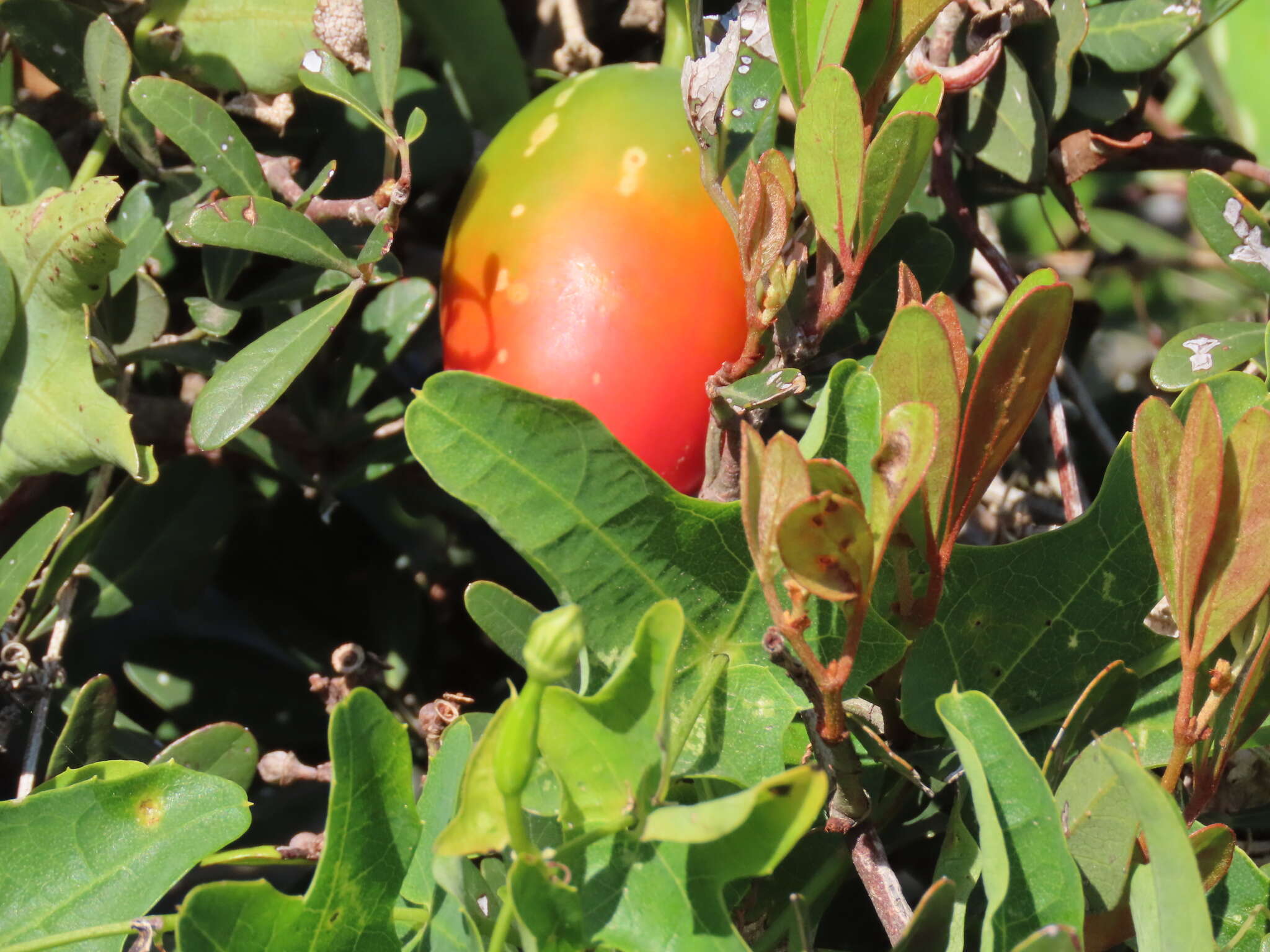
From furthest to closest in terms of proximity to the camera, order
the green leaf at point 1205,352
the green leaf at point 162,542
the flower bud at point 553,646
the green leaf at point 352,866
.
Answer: the green leaf at point 162,542 < the green leaf at point 1205,352 < the green leaf at point 352,866 < the flower bud at point 553,646

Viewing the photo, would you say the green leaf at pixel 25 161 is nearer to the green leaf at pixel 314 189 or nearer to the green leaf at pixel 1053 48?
the green leaf at pixel 314 189

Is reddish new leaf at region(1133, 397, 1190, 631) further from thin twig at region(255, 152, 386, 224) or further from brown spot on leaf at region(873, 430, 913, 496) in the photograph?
thin twig at region(255, 152, 386, 224)

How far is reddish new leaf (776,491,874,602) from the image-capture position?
0.44 metres

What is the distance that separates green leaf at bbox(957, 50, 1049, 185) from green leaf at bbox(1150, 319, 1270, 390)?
0.56 feet

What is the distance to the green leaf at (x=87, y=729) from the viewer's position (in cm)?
68

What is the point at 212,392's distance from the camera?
26.6 inches

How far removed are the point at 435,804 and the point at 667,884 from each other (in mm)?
130

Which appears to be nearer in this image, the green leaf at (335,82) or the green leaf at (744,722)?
the green leaf at (744,722)

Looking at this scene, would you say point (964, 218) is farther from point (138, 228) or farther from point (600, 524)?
point (138, 228)

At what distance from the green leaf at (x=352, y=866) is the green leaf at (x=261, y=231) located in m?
0.31

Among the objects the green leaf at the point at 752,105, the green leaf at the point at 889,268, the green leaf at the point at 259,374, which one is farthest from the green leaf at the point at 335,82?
the green leaf at the point at 889,268

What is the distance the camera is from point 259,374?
68cm

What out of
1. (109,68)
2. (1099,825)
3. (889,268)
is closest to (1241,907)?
(1099,825)

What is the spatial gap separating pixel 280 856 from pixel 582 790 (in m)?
0.28
